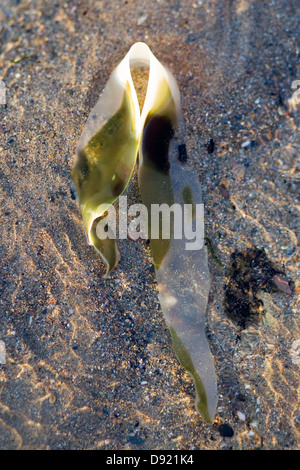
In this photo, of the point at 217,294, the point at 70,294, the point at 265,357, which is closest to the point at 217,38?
the point at 217,294

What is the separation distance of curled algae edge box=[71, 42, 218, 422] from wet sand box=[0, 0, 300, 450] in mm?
A: 88

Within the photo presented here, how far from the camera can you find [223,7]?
329 cm

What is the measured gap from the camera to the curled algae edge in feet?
9.74

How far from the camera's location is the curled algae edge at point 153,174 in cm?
297

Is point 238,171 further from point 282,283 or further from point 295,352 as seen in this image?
point 295,352

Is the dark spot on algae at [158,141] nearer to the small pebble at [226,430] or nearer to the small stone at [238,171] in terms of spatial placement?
the small stone at [238,171]

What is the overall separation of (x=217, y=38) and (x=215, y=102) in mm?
604

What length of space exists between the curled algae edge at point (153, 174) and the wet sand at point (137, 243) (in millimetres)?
88

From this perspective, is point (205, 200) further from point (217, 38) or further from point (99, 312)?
point (217, 38)

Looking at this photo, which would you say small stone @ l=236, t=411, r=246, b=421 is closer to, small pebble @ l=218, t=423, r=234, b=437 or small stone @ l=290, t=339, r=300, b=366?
small pebble @ l=218, t=423, r=234, b=437

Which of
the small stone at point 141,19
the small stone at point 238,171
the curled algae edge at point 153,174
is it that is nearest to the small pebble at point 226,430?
the curled algae edge at point 153,174

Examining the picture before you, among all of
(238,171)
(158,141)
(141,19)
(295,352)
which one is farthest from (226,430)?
(141,19)

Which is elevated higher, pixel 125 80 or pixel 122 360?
pixel 125 80

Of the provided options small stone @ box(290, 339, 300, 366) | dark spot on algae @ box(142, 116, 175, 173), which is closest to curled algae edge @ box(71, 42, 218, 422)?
dark spot on algae @ box(142, 116, 175, 173)
